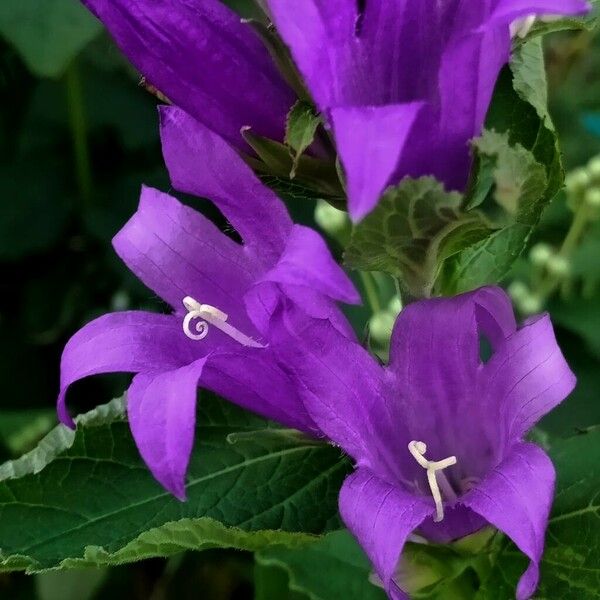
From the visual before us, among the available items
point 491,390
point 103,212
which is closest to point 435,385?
point 491,390

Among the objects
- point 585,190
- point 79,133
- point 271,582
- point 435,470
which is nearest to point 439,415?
point 435,470

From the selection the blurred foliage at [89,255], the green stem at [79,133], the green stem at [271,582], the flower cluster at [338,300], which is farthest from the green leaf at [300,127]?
the green stem at [79,133]

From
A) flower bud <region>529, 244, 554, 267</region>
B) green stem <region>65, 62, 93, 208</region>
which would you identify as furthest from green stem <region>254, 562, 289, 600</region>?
green stem <region>65, 62, 93, 208</region>

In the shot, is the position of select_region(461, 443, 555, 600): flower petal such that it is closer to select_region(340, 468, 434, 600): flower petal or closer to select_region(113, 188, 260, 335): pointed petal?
select_region(340, 468, 434, 600): flower petal

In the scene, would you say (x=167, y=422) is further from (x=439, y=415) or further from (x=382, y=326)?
(x=382, y=326)

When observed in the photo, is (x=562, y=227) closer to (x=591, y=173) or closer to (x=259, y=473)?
(x=591, y=173)

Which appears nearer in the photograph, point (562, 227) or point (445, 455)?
point (445, 455)
